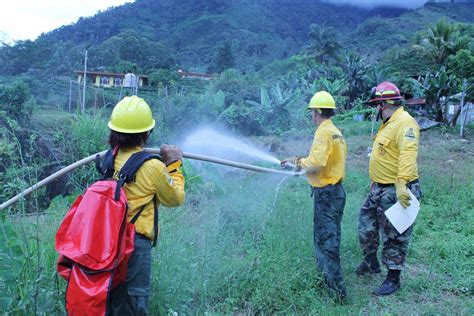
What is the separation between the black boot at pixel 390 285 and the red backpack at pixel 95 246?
9.03 feet

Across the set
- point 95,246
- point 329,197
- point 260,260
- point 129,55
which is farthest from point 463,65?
point 129,55

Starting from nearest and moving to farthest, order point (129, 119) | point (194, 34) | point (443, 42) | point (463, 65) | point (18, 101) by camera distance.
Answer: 1. point (129, 119)
2. point (18, 101)
3. point (463, 65)
4. point (443, 42)
5. point (194, 34)

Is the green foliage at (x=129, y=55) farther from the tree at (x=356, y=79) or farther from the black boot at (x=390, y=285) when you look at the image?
the black boot at (x=390, y=285)

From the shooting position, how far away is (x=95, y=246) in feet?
6.83

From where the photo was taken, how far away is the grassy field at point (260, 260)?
3.09 metres

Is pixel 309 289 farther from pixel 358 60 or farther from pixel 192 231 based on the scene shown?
pixel 358 60

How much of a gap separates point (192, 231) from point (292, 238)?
44.4 inches

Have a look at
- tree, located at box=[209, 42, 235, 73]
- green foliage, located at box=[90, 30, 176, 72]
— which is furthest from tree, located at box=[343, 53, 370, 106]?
tree, located at box=[209, 42, 235, 73]

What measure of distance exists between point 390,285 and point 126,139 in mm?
3024

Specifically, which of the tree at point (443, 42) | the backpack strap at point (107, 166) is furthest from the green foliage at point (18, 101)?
the tree at point (443, 42)

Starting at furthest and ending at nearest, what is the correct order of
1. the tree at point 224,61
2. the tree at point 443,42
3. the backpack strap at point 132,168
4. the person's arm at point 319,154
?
the tree at point 224,61 → the tree at point 443,42 → the person's arm at point 319,154 → the backpack strap at point 132,168

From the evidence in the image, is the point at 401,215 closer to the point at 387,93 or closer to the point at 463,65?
the point at 387,93

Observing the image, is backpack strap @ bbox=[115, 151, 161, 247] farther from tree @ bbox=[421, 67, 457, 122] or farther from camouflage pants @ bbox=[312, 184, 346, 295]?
tree @ bbox=[421, 67, 457, 122]

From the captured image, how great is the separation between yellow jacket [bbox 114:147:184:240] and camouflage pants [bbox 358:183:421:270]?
251cm
